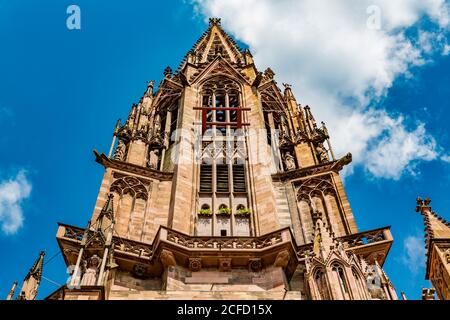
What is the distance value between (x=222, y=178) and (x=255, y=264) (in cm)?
665

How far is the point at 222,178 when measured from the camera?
70.3ft

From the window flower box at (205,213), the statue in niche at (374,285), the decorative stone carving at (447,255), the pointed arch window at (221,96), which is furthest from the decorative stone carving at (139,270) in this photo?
the pointed arch window at (221,96)

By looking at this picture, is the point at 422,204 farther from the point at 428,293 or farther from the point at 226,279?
the point at 226,279

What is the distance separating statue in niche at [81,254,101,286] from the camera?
38.5ft

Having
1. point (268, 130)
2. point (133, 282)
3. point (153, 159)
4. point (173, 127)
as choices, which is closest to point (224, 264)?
point (133, 282)

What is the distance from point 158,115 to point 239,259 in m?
15.6

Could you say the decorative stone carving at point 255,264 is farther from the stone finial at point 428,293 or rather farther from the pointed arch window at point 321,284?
the stone finial at point 428,293

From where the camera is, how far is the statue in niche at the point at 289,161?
22.8 m

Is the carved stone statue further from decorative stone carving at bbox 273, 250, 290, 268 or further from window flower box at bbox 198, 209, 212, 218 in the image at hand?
decorative stone carving at bbox 273, 250, 290, 268

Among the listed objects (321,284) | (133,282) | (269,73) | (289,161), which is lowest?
(321,284)

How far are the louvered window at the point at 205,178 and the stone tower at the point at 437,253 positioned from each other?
8886 mm

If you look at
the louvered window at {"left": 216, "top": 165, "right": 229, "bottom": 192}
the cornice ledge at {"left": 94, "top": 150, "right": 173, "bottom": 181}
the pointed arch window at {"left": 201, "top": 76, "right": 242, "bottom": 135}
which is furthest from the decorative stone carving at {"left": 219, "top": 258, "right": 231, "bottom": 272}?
the pointed arch window at {"left": 201, "top": 76, "right": 242, "bottom": 135}

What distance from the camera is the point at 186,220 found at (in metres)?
17.7
